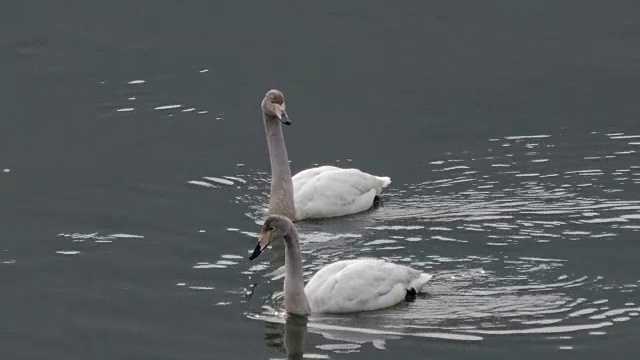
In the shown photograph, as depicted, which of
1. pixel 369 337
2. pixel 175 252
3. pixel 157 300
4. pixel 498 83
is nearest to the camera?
pixel 369 337

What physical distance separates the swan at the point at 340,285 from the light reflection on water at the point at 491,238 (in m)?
0.12

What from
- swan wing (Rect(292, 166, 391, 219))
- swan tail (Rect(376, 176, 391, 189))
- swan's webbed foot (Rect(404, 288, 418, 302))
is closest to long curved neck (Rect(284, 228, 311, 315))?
swan's webbed foot (Rect(404, 288, 418, 302))

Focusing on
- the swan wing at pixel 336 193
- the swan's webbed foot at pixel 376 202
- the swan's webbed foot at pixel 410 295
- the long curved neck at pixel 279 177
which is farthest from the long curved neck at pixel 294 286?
the swan's webbed foot at pixel 376 202

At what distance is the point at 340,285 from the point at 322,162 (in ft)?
21.9

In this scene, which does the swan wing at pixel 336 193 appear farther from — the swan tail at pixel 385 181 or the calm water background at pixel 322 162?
the calm water background at pixel 322 162

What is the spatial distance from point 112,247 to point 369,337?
408 centimetres

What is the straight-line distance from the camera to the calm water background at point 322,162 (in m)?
17.1

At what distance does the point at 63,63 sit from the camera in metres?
30.9

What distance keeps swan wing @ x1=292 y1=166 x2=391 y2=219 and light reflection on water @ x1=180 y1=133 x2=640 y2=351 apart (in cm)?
16

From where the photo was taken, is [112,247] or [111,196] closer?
[112,247]

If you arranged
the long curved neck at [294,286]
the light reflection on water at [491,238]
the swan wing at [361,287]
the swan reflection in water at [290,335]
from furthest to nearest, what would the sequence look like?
the swan wing at [361,287] < the long curved neck at [294,286] < the light reflection on water at [491,238] < the swan reflection in water at [290,335]

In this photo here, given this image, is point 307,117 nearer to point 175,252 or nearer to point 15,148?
point 15,148

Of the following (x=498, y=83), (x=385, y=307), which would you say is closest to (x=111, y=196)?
(x=385, y=307)

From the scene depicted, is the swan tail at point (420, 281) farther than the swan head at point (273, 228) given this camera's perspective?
Yes
